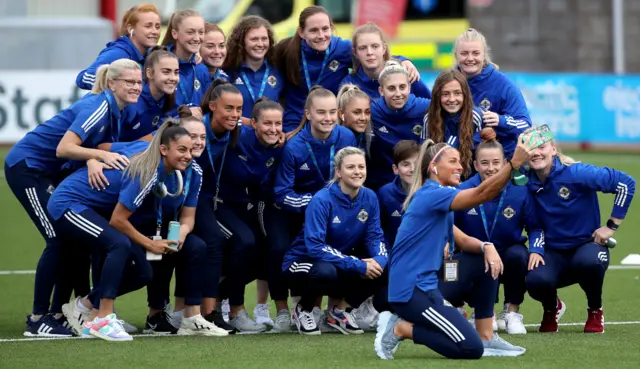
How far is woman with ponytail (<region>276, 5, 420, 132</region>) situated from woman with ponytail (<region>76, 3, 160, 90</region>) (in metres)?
0.96

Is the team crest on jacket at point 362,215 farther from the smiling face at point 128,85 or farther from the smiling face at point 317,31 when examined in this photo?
the smiling face at point 128,85

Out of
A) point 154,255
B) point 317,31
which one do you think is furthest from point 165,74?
point 317,31

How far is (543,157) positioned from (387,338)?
191 centimetres

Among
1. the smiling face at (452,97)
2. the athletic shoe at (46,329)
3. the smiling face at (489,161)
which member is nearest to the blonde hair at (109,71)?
the athletic shoe at (46,329)

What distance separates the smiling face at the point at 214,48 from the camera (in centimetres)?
970

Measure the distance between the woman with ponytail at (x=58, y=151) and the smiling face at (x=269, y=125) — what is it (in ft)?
2.97

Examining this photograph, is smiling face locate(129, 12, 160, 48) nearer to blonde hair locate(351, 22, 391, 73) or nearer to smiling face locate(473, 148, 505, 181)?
blonde hair locate(351, 22, 391, 73)

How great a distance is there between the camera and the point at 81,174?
8.84 m

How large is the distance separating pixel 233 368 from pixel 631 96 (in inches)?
621

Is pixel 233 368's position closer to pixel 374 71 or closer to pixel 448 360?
pixel 448 360

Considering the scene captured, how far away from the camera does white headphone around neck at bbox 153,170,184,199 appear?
8750 mm

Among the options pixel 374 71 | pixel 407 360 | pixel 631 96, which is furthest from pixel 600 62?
pixel 407 360

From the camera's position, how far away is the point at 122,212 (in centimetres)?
865

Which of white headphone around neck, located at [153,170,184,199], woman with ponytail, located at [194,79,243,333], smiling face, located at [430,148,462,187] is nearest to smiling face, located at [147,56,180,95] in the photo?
woman with ponytail, located at [194,79,243,333]
